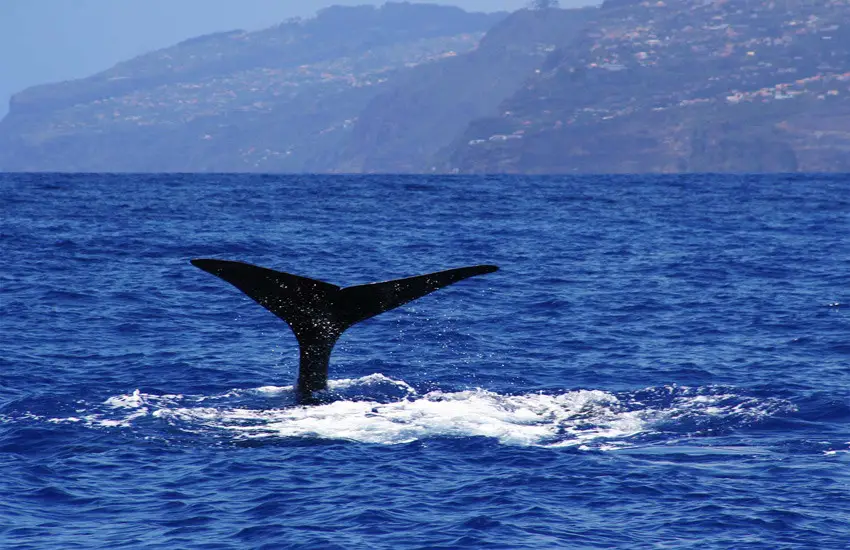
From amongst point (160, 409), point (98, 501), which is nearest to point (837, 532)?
point (98, 501)

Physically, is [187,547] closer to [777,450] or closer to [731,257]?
[777,450]

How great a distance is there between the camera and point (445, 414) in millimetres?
15969

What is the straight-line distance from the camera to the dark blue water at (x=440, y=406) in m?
11.8

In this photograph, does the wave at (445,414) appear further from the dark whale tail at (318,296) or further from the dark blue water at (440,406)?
the dark whale tail at (318,296)

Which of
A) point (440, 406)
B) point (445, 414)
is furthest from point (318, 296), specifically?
point (440, 406)

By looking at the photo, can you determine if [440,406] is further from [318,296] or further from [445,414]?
[318,296]

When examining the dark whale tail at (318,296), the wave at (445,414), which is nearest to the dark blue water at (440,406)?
the wave at (445,414)

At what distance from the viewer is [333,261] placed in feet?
116

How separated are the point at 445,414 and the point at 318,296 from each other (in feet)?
7.90

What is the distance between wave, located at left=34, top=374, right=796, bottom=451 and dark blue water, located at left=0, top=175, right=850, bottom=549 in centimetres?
6

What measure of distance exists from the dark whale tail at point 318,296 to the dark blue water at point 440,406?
1.12 meters

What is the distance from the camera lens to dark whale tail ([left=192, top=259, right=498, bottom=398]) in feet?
47.3

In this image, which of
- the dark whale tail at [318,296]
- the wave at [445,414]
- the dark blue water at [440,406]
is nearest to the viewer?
the dark blue water at [440,406]

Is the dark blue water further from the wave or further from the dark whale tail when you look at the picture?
the dark whale tail
